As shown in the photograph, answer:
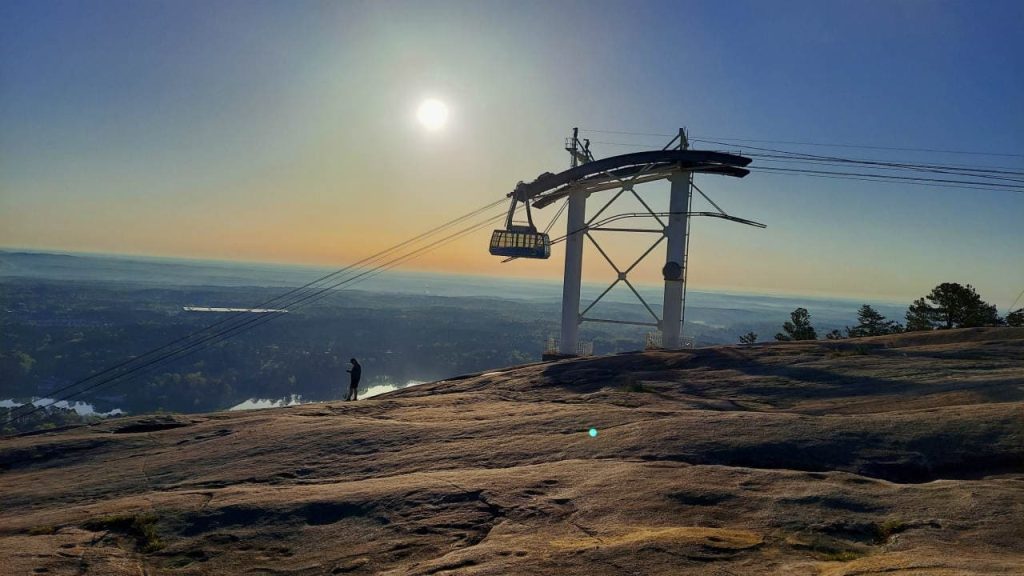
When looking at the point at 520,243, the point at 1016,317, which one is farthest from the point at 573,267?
the point at 1016,317

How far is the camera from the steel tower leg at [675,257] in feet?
111

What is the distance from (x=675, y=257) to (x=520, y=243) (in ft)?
30.9

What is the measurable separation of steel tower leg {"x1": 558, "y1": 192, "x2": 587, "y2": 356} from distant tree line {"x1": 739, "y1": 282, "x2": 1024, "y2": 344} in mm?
11671

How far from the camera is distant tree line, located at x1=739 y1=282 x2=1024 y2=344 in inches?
1410

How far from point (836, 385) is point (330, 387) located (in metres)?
119

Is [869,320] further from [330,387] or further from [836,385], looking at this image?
[330,387]

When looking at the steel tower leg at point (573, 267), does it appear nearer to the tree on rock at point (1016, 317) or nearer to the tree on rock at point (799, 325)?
the tree on rock at point (799, 325)

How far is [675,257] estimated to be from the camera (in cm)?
3441

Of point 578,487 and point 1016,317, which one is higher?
point 1016,317

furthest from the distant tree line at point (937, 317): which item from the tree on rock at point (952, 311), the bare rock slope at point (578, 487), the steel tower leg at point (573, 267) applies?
the bare rock slope at point (578, 487)

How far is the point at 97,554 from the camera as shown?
8.62m

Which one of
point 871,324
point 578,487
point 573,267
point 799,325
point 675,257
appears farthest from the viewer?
point 799,325

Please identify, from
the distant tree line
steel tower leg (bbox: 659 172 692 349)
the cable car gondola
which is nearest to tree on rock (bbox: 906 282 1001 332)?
the distant tree line

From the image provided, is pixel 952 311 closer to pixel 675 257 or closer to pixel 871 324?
pixel 871 324
